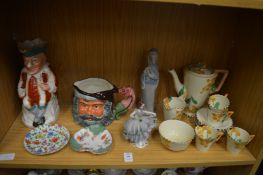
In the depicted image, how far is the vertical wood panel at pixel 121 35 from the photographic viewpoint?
76 centimetres

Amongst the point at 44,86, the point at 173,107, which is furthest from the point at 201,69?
the point at 44,86

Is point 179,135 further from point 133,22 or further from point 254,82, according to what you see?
point 133,22

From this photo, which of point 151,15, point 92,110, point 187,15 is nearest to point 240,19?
point 187,15

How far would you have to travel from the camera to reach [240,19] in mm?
808

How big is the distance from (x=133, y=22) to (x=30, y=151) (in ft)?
1.69

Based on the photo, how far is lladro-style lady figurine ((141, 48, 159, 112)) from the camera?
75 centimetres

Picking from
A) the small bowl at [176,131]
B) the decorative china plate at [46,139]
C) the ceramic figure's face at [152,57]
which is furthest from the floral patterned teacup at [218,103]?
the decorative china plate at [46,139]

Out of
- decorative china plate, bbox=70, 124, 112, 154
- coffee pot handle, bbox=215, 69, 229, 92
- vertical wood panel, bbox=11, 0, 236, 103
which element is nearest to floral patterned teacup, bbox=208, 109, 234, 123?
coffee pot handle, bbox=215, 69, 229, 92

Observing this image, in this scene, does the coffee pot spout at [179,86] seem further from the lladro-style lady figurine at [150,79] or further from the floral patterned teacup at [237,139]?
the floral patterned teacup at [237,139]

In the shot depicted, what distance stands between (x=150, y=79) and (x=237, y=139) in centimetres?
33

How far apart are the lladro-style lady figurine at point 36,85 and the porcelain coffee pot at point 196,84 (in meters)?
0.42

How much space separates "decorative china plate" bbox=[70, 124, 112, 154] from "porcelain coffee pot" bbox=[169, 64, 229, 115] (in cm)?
30

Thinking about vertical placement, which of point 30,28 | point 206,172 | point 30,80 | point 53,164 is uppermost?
point 30,28

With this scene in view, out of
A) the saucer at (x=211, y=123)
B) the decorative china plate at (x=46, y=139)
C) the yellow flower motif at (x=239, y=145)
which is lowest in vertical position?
the decorative china plate at (x=46, y=139)
